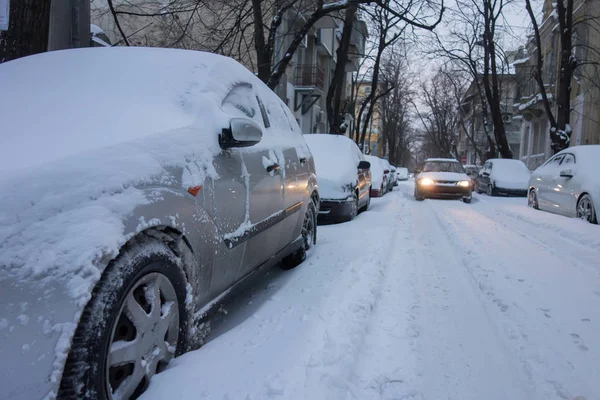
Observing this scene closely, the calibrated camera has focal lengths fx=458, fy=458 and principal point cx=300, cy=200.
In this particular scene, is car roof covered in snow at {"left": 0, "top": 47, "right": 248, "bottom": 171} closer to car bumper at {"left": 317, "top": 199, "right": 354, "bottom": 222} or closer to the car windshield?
car bumper at {"left": 317, "top": 199, "right": 354, "bottom": 222}

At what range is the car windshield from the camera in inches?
596

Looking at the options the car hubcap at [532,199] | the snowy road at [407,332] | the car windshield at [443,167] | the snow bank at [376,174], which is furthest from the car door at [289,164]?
the car windshield at [443,167]

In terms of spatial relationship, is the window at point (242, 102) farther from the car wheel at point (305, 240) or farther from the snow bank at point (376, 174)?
the snow bank at point (376, 174)

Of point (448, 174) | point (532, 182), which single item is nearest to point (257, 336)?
point (532, 182)

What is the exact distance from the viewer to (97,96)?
2.57 m

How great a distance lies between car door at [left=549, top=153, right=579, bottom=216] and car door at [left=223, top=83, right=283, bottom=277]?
23.7 ft

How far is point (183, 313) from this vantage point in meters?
2.23

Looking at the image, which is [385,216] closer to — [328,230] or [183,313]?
[328,230]

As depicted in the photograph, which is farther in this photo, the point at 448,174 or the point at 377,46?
the point at 377,46

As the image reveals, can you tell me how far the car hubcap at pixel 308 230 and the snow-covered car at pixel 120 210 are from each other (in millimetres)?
1453

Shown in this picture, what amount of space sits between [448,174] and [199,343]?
1297 centimetres

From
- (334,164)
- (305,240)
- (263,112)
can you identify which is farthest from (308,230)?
(334,164)

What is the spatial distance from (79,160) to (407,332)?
2.31 m

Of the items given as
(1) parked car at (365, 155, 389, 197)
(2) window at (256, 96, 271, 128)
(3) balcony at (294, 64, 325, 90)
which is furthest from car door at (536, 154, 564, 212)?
(3) balcony at (294, 64, 325, 90)
